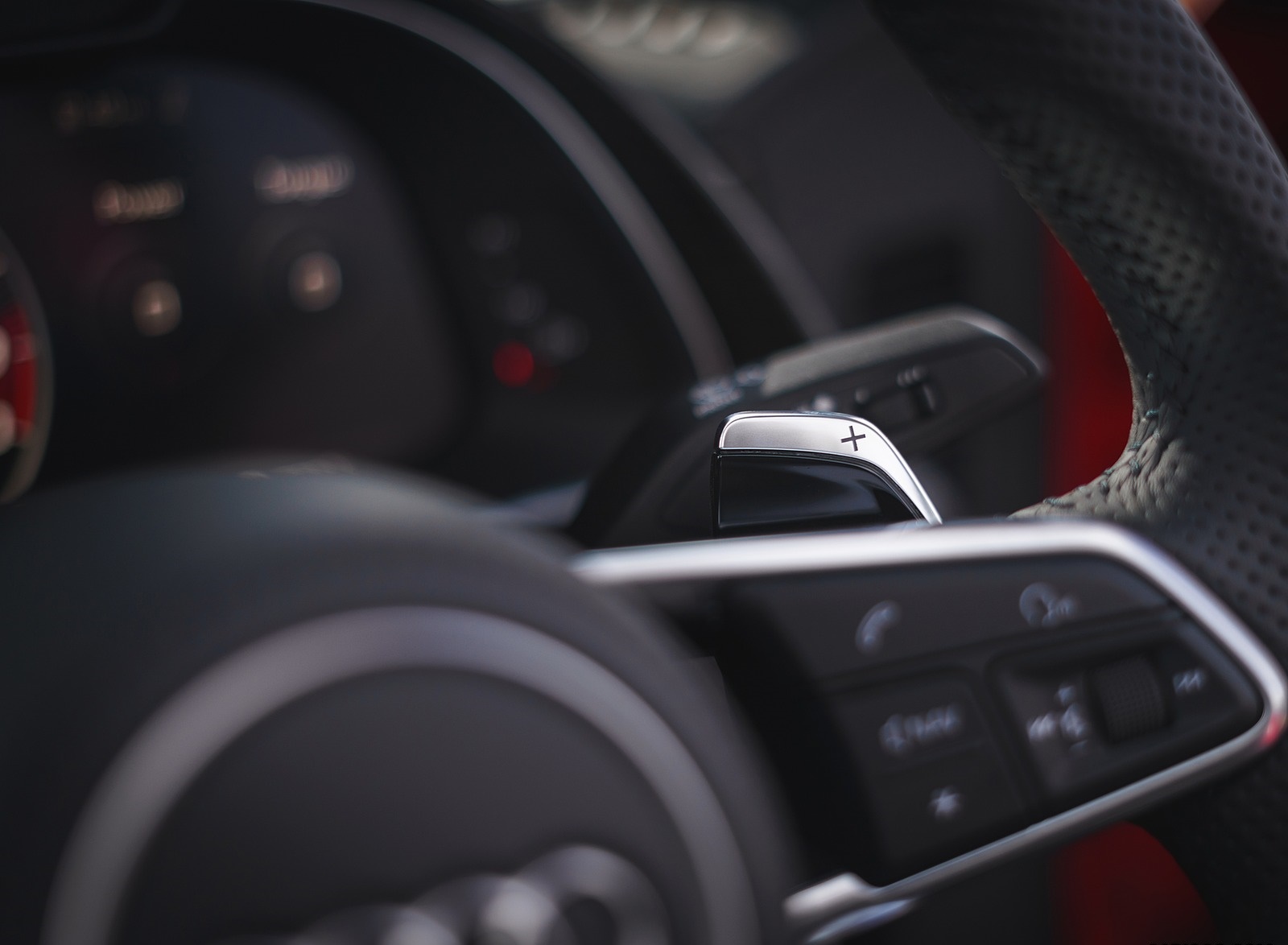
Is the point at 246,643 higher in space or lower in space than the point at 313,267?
lower

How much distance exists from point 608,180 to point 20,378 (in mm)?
491

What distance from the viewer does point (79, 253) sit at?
34.0 inches

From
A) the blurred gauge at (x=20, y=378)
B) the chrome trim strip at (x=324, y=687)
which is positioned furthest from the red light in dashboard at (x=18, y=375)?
the chrome trim strip at (x=324, y=687)

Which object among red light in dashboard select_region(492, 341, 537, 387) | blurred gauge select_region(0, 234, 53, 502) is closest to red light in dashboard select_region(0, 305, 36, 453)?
blurred gauge select_region(0, 234, 53, 502)

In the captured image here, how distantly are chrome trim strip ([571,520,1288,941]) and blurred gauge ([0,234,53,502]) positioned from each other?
2.27 ft

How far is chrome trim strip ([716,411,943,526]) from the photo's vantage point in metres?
0.31

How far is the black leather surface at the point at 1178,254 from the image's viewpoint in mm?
338

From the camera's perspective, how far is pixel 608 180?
3.25ft

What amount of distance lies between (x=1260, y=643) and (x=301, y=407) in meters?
0.78

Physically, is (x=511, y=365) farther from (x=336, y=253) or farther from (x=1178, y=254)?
(x=1178, y=254)

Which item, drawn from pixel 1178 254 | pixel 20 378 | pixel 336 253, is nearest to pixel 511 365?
pixel 336 253

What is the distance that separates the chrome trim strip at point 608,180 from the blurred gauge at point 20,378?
0.38 meters

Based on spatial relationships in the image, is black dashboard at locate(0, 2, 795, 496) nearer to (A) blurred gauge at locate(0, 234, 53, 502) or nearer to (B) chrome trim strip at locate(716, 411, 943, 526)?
(A) blurred gauge at locate(0, 234, 53, 502)

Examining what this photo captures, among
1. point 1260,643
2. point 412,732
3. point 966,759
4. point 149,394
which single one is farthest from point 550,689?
point 149,394
